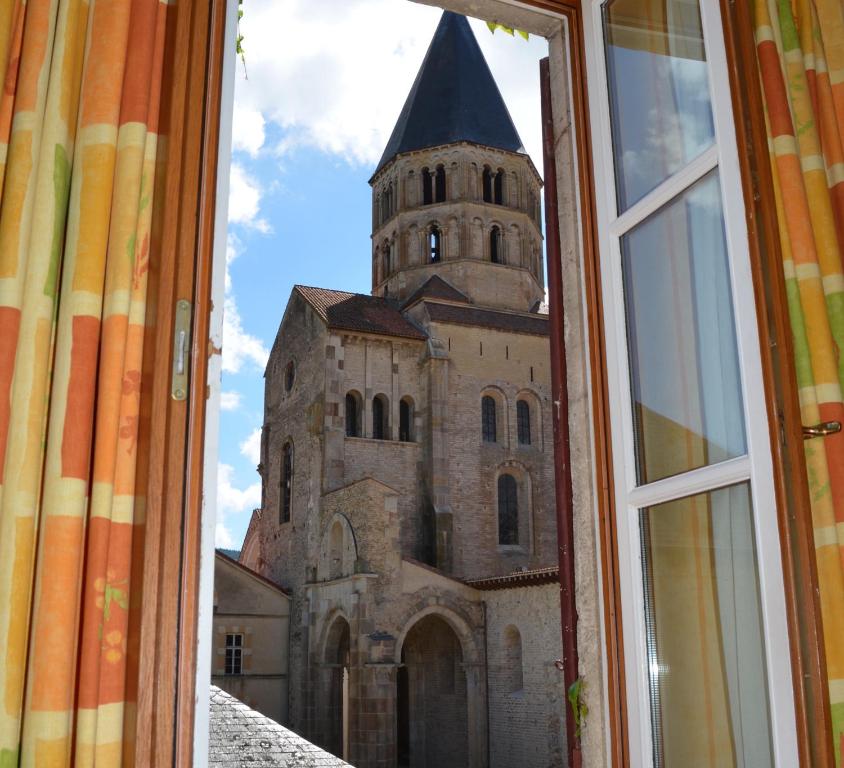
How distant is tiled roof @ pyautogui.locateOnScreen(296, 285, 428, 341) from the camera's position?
85.9ft

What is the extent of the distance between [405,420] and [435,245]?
23.2 ft

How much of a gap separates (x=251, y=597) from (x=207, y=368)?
883 inches

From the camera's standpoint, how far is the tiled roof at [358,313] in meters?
26.2

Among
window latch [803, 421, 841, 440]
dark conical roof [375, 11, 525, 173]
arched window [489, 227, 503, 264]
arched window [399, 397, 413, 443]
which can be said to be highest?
dark conical roof [375, 11, 525, 173]

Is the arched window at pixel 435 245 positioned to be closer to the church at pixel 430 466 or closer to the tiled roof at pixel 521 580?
the church at pixel 430 466

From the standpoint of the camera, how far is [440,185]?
30.9m

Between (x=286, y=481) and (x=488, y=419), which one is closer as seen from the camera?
(x=488, y=419)

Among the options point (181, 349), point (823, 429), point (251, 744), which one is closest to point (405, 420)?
point (251, 744)

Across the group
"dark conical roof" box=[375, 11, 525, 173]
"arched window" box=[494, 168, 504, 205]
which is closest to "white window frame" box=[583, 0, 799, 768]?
"arched window" box=[494, 168, 504, 205]

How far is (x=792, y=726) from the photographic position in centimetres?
191

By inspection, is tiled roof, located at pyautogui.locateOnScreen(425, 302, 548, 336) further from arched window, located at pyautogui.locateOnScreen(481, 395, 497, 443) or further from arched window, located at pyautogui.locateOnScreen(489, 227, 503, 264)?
arched window, located at pyautogui.locateOnScreen(489, 227, 503, 264)

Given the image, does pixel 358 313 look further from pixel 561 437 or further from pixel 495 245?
pixel 561 437

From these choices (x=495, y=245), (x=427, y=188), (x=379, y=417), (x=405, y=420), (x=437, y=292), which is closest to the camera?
(x=379, y=417)

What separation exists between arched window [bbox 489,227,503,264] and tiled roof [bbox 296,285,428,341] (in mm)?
4039
